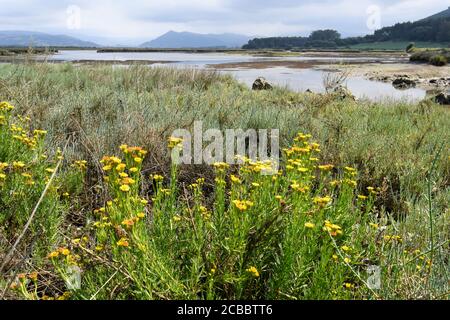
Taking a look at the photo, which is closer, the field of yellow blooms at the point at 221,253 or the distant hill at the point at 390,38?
the field of yellow blooms at the point at 221,253

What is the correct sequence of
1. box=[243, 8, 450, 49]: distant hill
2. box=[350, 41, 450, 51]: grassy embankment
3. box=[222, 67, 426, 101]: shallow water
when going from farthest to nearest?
box=[243, 8, 450, 49]: distant hill, box=[350, 41, 450, 51]: grassy embankment, box=[222, 67, 426, 101]: shallow water

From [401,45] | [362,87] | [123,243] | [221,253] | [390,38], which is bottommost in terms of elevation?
[221,253]

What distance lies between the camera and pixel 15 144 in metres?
3.72

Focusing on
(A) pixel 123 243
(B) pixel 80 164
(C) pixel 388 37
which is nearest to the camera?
(A) pixel 123 243

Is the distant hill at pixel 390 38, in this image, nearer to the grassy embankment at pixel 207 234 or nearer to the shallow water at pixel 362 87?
the shallow water at pixel 362 87

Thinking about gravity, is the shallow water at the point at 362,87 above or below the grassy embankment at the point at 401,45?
below

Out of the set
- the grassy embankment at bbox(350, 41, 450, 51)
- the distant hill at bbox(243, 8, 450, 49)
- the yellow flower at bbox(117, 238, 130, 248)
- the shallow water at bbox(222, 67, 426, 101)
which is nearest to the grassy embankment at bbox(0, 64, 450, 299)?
the yellow flower at bbox(117, 238, 130, 248)

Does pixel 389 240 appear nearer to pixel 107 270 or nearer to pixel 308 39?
pixel 107 270

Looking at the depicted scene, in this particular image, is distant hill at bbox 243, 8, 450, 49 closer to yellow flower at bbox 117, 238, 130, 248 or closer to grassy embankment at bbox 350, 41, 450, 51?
grassy embankment at bbox 350, 41, 450, 51

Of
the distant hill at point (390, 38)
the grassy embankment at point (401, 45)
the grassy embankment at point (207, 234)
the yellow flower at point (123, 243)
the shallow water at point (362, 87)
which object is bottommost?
the grassy embankment at point (207, 234)

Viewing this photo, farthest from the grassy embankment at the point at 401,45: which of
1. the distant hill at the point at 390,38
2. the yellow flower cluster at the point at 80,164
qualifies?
the yellow flower cluster at the point at 80,164

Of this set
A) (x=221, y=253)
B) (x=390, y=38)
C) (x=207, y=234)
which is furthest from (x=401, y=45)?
(x=221, y=253)

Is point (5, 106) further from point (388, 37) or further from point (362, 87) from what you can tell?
point (388, 37)

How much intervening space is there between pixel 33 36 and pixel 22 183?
6.68 meters
